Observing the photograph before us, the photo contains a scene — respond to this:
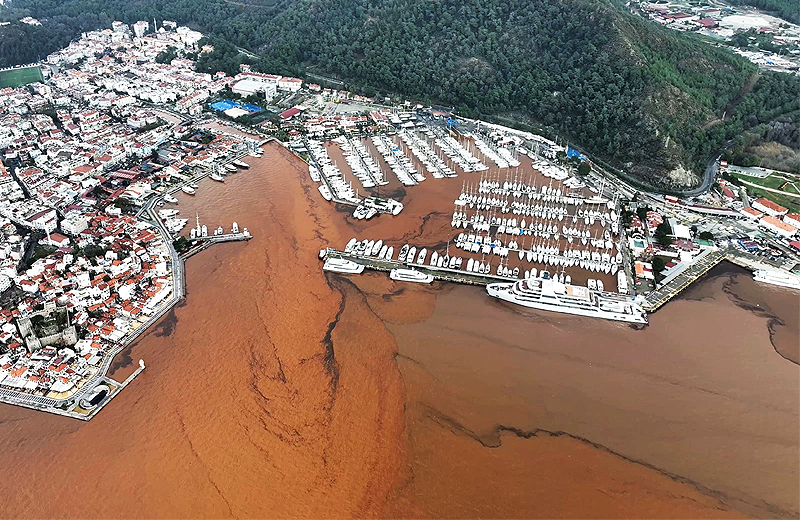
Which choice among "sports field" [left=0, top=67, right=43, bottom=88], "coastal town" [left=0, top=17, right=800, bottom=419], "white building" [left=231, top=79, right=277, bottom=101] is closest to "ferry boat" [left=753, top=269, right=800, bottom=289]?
"coastal town" [left=0, top=17, right=800, bottom=419]

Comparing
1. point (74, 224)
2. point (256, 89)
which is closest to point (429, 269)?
point (74, 224)

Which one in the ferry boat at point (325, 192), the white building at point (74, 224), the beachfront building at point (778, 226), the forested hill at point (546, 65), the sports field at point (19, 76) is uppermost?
the forested hill at point (546, 65)

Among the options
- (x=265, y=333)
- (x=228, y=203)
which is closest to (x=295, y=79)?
(x=228, y=203)

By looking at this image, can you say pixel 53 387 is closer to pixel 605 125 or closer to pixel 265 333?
pixel 265 333

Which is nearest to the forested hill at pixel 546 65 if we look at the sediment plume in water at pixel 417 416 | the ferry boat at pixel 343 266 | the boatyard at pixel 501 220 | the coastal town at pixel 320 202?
the coastal town at pixel 320 202

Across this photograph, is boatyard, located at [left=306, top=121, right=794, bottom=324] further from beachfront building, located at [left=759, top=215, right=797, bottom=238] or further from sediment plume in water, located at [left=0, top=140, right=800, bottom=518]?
beachfront building, located at [left=759, top=215, right=797, bottom=238]

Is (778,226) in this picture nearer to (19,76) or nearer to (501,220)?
(501,220)

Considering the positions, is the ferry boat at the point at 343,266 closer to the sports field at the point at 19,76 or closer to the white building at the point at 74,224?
the white building at the point at 74,224
